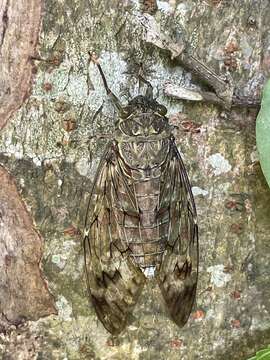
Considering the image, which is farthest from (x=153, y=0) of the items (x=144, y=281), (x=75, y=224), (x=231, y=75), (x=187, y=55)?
(x=144, y=281)

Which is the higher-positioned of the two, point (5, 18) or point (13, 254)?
point (5, 18)

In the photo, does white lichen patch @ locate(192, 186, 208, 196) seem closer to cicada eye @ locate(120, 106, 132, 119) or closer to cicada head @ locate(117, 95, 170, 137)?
cicada head @ locate(117, 95, 170, 137)

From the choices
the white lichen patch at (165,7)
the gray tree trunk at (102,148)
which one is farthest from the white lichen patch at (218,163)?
the white lichen patch at (165,7)

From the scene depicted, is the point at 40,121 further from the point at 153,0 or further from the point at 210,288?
the point at 210,288

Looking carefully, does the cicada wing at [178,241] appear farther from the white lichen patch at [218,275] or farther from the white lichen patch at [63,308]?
the white lichen patch at [63,308]

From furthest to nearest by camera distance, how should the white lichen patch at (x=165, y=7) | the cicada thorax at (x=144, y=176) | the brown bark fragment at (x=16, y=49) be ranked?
the cicada thorax at (x=144, y=176), the white lichen patch at (x=165, y=7), the brown bark fragment at (x=16, y=49)
